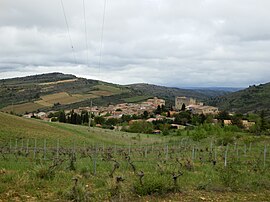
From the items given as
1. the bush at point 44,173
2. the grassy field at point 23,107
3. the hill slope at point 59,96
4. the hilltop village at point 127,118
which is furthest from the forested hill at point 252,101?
the bush at point 44,173

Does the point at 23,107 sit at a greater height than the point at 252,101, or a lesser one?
lesser

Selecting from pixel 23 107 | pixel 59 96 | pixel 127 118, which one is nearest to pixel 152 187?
pixel 127 118

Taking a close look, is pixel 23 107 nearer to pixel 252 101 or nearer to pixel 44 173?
pixel 252 101

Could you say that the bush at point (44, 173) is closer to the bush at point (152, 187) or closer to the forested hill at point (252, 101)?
the bush at point (152, 187)

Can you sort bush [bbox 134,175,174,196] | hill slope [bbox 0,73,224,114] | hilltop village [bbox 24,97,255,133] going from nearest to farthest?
bush [bbox 134,175,174,196]
hilltop village [bbox 24,97,255,133]
hill slope [bbox 0,73,224,114]

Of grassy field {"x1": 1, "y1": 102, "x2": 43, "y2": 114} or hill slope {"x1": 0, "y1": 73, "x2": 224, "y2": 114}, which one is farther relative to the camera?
hill slope {"x1": 0, "y1": 73, "x2": 224, "y2": 114}

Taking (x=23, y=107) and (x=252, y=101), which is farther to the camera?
(x=252, y=101)

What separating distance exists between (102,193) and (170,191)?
1.90m

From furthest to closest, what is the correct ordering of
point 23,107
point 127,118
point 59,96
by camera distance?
point 59,96
point 23,107
point 127,118

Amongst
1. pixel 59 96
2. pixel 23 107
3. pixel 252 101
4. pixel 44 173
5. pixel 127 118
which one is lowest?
pixel 127 118

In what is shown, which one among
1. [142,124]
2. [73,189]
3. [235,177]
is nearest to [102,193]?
[73,189]

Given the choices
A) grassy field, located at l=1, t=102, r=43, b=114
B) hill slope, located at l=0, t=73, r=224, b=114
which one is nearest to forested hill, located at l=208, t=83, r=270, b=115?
hill slope, located at l=0, t=73, r=224, b=114

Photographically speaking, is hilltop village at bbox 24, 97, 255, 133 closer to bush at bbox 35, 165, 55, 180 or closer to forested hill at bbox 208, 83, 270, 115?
forested hill at bbox 208, 83, 270, 115

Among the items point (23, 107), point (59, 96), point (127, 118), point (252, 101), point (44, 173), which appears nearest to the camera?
point (44, 173)
